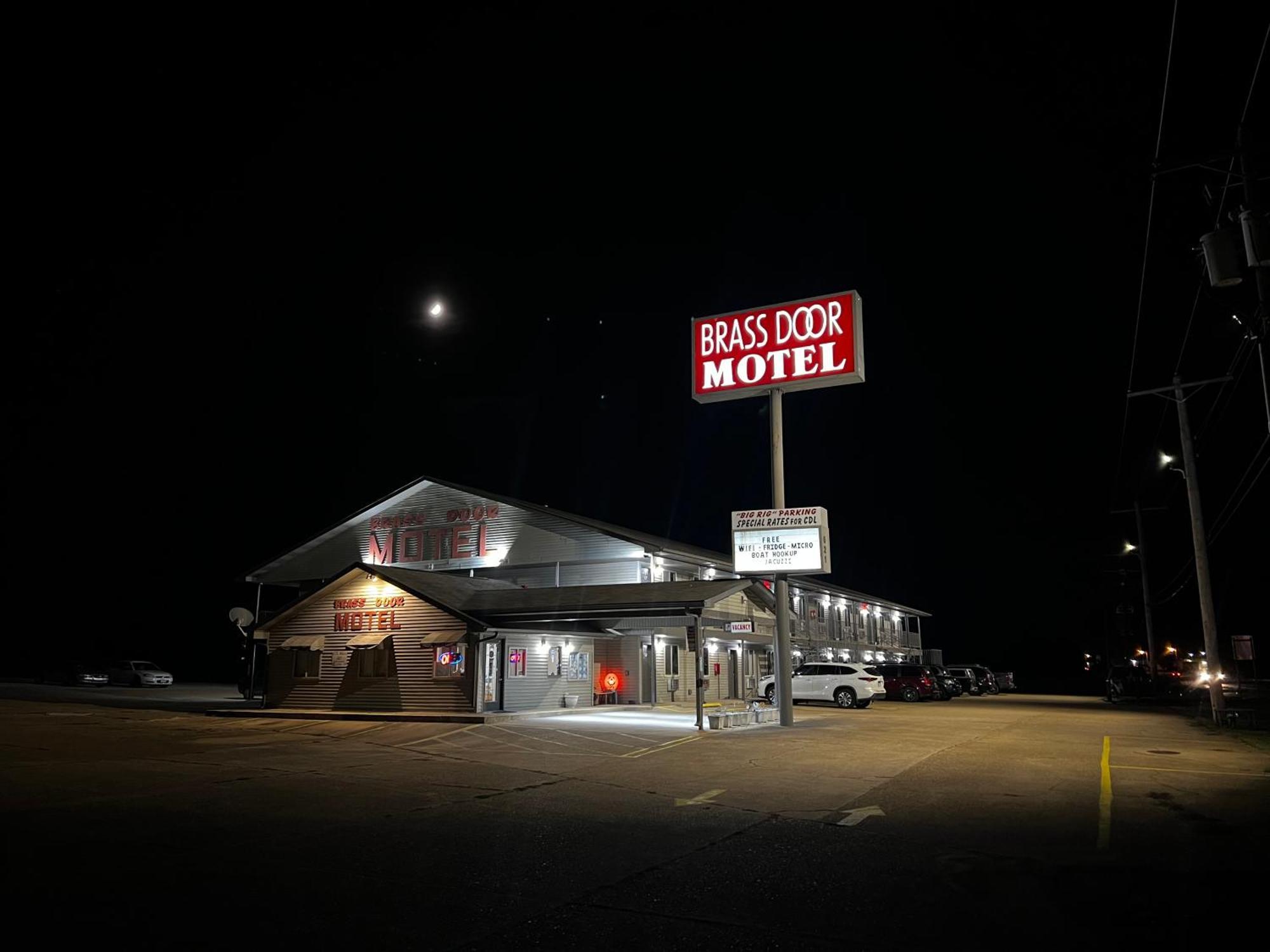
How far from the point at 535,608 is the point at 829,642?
26805 mm

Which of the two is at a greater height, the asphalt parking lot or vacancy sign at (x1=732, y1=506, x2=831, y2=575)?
vacancy sign at (x1=732, y1=506, x2=831, y2=575)

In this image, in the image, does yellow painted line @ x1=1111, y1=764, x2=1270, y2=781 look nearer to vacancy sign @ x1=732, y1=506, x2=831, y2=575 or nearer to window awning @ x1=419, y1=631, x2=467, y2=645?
vacancy sign @ x1=732, y1=506, x2=831, y2=575

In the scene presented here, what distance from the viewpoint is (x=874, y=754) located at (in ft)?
50.8

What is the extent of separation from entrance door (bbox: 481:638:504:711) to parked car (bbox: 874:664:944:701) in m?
17.4

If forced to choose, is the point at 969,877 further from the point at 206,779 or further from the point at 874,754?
the point at 206,779

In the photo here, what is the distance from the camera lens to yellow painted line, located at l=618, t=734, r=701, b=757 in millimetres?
15930

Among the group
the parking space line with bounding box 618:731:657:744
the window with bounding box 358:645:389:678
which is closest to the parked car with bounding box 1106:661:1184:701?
the parking space line with bounding box 618:731:657:744

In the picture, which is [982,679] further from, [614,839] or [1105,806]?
[614,839]

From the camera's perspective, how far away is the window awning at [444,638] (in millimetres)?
23984

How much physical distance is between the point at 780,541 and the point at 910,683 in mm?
17293

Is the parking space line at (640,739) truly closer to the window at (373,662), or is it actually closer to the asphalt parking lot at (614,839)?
the asphalt parking lot at (614,839)

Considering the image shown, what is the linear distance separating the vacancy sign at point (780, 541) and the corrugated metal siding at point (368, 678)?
27.2 ft

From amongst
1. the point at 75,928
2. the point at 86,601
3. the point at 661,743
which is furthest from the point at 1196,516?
the point at 86,601

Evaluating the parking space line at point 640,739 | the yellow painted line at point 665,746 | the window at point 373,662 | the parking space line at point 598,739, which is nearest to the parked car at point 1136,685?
the yellow painted line at point 665,746
